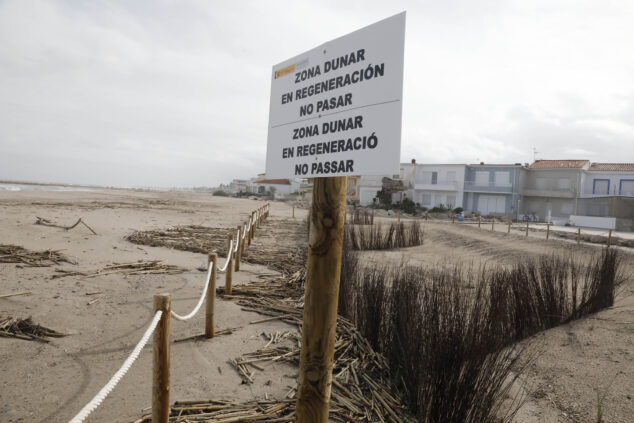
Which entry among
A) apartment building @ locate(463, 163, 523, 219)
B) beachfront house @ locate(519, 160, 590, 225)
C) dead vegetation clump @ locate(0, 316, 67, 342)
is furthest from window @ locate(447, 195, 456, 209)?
dead vegetation clump @ locate(0, 316, 67, 342)

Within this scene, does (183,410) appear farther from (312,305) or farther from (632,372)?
(632,372)

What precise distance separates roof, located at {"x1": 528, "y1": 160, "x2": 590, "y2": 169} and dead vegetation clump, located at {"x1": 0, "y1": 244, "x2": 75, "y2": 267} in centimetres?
4462

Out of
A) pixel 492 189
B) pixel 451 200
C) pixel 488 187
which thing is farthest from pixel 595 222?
pixel 451 200

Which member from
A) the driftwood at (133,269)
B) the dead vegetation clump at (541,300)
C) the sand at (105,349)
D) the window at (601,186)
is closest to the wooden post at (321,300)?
the sand at (105,349)

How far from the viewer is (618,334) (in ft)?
16.7

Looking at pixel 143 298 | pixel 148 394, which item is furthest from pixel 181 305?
pixel 148 394

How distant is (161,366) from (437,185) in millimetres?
43350

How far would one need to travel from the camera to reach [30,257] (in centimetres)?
660

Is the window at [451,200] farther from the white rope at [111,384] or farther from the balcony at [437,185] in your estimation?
the white rope at [111,384]

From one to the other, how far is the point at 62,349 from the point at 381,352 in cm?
302

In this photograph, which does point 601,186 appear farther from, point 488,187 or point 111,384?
point 111,384

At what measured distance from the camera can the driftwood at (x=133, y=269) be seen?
604cm

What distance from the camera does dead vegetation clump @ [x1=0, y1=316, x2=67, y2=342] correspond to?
3750 millimetres

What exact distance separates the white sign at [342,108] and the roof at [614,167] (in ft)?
158
